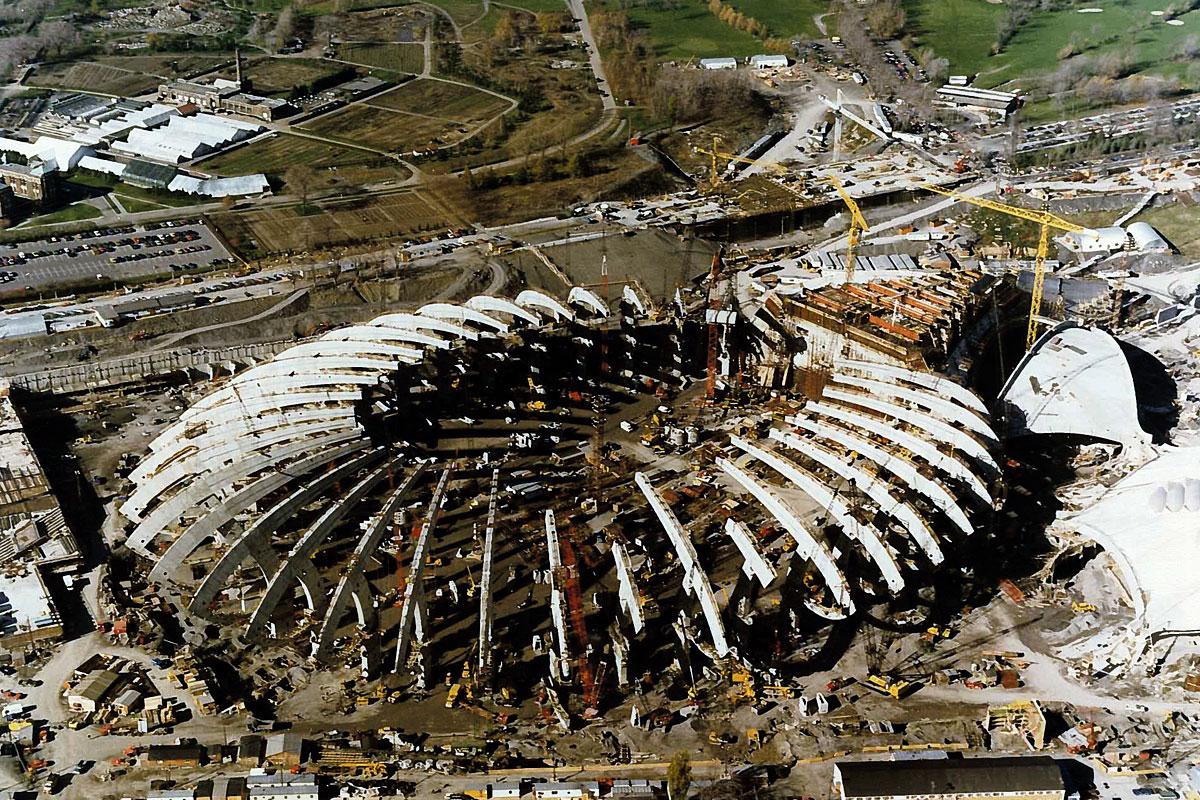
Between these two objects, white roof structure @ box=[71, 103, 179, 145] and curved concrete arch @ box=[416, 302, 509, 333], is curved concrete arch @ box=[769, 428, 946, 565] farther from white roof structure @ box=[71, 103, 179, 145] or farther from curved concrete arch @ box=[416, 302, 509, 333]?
white roof structure @ box=[71, 103, 179, 145]

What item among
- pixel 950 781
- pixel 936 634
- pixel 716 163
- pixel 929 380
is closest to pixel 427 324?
pixel 929 380

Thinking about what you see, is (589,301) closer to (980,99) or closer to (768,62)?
(980,99)

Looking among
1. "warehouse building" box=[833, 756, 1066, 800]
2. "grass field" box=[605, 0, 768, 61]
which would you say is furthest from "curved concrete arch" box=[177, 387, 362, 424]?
"grass field" box=[605, 0, 768, 61]

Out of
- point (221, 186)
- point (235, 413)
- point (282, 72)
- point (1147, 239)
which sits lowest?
point (1147, 239)

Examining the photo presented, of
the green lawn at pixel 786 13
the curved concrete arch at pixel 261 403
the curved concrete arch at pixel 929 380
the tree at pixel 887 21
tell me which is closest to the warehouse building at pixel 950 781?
the curved concrete arch at pixel 929 380

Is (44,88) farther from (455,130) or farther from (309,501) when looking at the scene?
(309,501)
